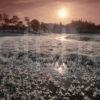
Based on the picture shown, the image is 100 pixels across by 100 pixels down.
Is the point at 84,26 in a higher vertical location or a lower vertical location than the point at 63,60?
higher

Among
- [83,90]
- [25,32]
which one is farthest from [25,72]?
[25,32]

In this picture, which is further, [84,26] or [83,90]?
[84,26]

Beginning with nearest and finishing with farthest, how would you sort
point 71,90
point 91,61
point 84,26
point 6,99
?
point 6,99 < point 71,90 < point 91,61 < point 84,26

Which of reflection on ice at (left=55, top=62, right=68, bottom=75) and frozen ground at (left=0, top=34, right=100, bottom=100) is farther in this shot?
reflection on ice at (left=55, top=62, right=68, bottom=75)

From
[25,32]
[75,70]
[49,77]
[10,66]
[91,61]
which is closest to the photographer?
[49,77]

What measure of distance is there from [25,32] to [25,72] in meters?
30.2

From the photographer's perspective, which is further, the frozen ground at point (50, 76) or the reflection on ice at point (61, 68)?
the reflection on ice at point (61, 68)

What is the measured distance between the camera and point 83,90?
372 inches

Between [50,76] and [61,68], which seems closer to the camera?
[50,76]

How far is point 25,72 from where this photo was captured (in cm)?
1189

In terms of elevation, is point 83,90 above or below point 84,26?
below

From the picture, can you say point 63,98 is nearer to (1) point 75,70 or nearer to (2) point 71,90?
(2) point 71,90

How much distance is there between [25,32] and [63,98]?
33.8 meters

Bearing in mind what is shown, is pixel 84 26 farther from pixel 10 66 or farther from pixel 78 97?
pixel 78 97
